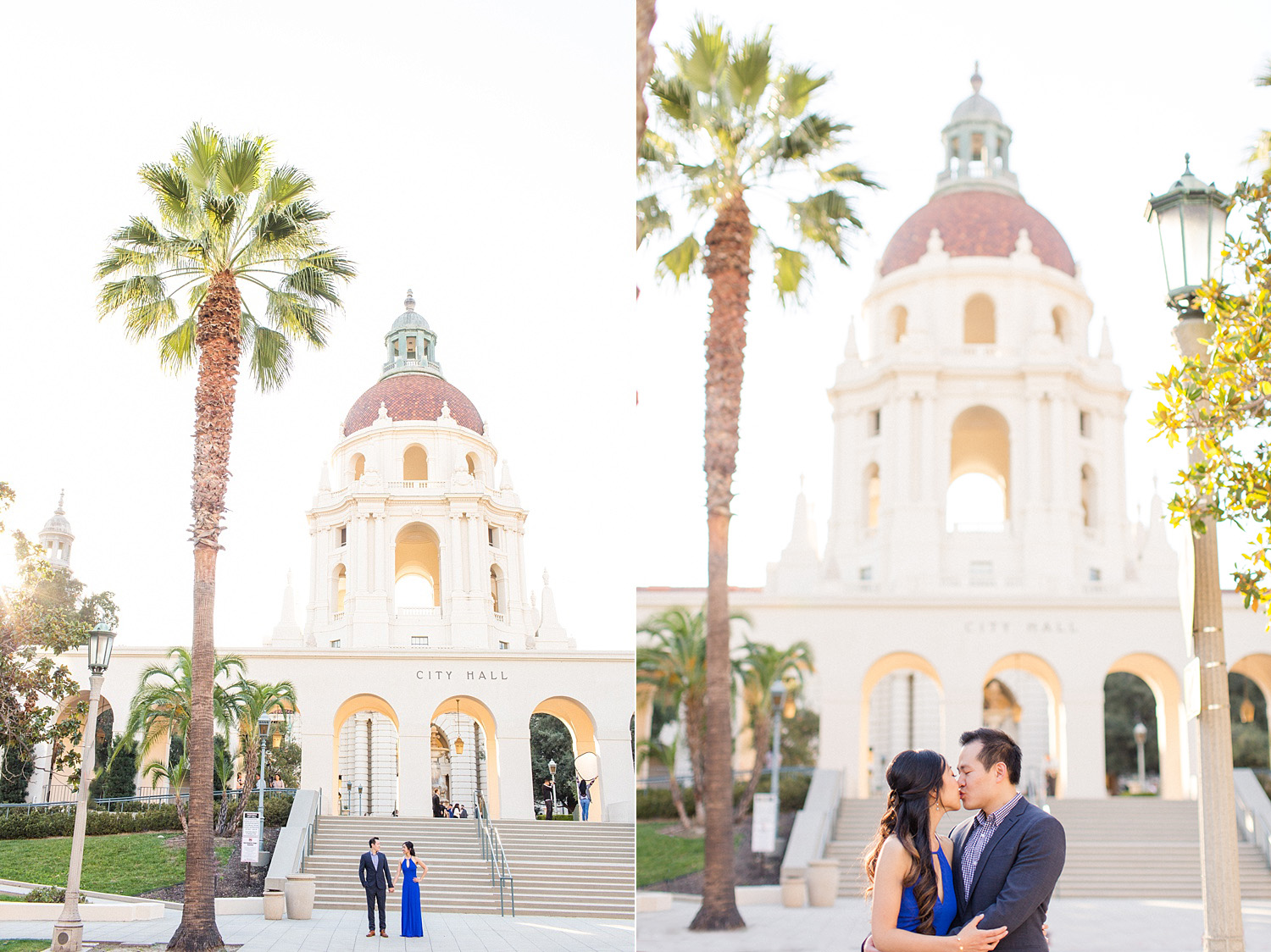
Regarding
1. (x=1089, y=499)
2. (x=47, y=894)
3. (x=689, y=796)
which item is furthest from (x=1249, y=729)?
(x=47, y=894)

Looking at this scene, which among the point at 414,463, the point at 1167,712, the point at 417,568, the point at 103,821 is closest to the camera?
the point at 103,821

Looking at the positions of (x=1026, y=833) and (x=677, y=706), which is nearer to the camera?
(x=1026, y=833)

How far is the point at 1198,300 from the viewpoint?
7410 mm

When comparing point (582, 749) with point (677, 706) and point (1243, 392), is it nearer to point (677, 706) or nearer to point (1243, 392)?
point (1243, 392)

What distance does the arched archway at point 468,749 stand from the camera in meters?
12.5

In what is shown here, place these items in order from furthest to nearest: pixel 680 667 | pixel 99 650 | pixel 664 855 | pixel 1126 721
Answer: pixel 1126 721
pixel 680 667
pixel 664 855
pixel 99 650

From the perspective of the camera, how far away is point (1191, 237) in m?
7.34

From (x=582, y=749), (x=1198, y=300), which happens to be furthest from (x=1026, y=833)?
(x=582, y=749)

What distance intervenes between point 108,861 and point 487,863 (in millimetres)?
3516

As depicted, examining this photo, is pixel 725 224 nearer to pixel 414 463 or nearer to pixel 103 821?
pixel 414 463

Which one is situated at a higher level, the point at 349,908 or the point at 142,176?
the point at 142,176

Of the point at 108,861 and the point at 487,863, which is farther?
the point at 487,863

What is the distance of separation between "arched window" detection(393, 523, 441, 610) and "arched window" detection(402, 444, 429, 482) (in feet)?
1.79

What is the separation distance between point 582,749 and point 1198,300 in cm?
755
